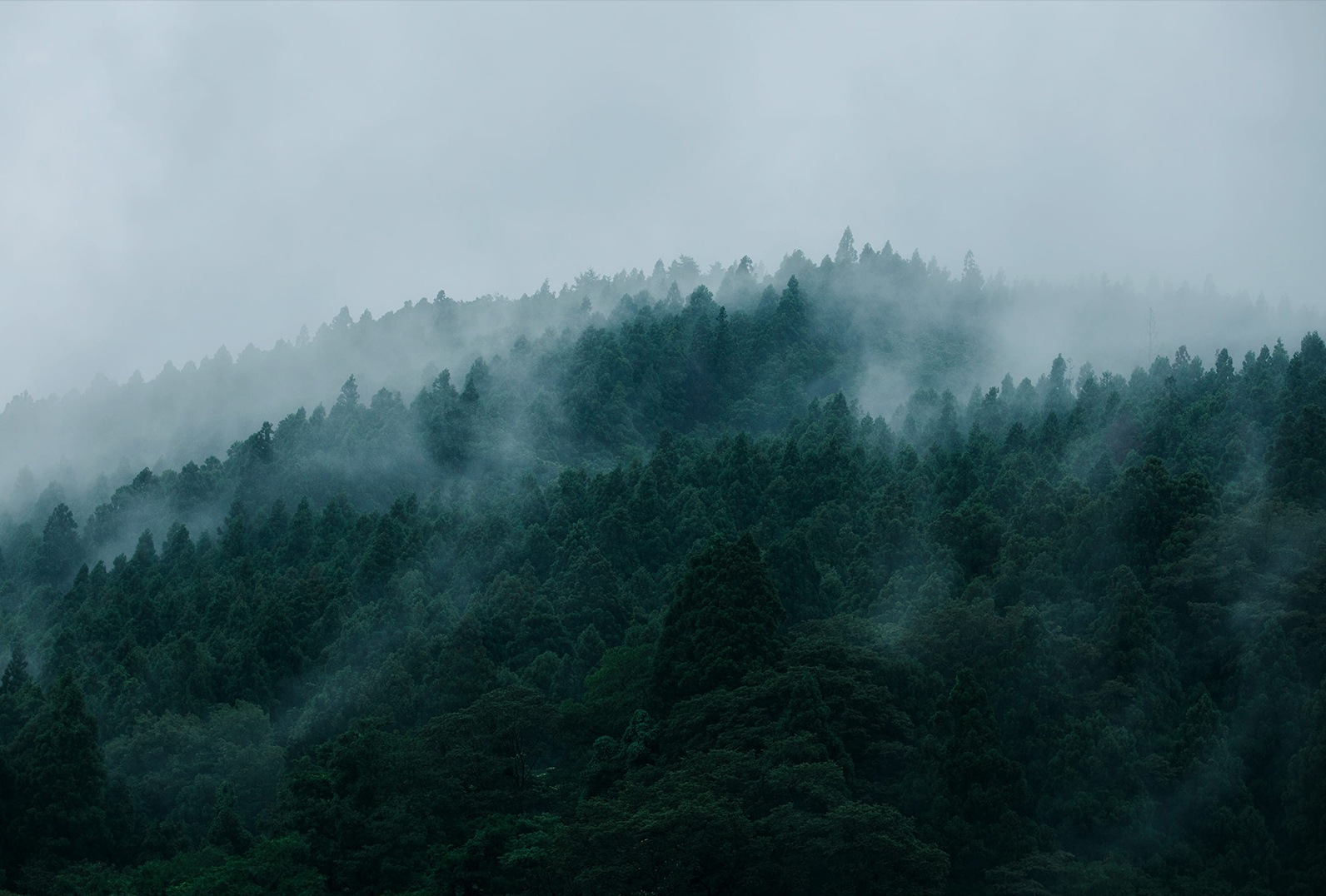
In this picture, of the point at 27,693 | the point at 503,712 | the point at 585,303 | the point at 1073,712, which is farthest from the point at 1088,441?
the point at 585,303

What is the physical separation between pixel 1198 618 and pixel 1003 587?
5.26 m

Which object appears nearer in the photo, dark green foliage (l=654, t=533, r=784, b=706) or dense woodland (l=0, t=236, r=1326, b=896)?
dense woodland (l=0, t=236, r=1326, b=896)

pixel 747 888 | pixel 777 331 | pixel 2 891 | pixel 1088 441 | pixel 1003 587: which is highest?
pixel 777 331

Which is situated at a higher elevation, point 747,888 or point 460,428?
point 460,428

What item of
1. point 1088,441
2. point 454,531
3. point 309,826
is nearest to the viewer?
point 309,826

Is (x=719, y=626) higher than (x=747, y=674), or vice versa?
(x=719, y=626)

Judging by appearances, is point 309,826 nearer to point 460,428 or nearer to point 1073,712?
point 1073,712

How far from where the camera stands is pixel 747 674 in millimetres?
35438

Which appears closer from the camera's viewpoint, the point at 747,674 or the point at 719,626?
the point at 747,674

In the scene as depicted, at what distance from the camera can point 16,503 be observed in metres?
87.5

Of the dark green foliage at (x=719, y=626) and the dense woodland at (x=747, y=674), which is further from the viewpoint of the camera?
the dark green foliage at (x=719, y=626)

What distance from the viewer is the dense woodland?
29.9m

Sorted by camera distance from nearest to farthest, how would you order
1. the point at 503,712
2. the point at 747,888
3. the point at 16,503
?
1. the point at 747,888
2. the point at 503,712
3. the point at 16,503

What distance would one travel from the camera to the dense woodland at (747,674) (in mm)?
29891
